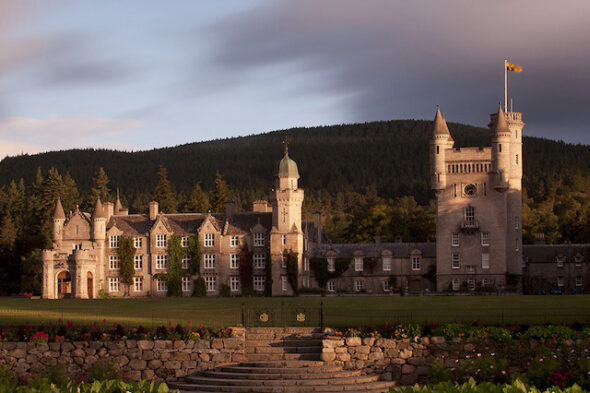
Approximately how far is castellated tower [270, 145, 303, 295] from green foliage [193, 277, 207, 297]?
7.31 m

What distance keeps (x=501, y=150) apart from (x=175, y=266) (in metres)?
34.3

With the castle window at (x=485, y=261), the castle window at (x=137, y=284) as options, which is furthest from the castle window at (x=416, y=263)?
the castle window at (x=137, y=284)

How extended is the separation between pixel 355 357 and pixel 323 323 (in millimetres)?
4186

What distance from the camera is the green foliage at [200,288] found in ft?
295

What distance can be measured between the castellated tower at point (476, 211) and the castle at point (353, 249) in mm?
98

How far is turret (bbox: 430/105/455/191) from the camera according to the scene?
8912cm

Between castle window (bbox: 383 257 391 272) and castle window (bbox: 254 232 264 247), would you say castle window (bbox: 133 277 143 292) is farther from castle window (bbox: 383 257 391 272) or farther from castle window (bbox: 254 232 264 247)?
castle window (bbox: 383 257 391 272)

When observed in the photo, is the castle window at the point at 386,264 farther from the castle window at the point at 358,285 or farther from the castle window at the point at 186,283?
the castle window at the point at 186,283

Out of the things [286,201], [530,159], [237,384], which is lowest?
[237,384]

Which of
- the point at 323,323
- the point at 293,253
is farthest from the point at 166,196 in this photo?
the point at 323,323

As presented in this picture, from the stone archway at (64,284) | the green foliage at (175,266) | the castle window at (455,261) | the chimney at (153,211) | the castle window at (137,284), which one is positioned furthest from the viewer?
Answer: the chimney at (153,211)

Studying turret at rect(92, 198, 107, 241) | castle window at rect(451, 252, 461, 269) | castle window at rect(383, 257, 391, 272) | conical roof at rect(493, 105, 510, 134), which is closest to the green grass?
castle window at rect(451, 252, 461, 269)

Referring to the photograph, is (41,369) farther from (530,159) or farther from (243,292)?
(530,159)

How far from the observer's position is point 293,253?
288ft
